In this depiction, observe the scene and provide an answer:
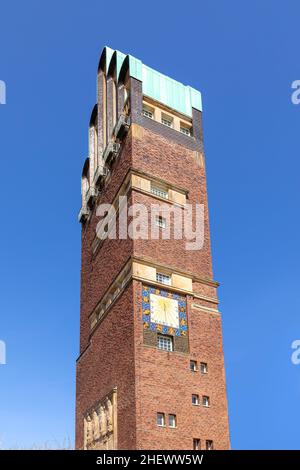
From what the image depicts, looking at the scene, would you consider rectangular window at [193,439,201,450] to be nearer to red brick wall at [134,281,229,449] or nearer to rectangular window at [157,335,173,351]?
red brick wall at [134,281,229,449]

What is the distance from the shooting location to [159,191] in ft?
133

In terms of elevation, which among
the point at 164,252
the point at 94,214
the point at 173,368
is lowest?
the point at 173,368

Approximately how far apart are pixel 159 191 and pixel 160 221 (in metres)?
2.46

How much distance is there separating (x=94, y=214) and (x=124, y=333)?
13.8m

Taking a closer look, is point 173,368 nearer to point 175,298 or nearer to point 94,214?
point 175,298

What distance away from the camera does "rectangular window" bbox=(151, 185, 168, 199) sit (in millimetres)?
40094

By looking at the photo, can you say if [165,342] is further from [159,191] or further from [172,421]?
[159,191]

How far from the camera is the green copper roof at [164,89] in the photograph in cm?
4372

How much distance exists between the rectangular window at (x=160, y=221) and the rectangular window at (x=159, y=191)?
5.53 ft

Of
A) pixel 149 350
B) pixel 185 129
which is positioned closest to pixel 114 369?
pixel 149 350

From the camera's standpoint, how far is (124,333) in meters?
35.6

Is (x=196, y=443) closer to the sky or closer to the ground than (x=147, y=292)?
closer to the ground

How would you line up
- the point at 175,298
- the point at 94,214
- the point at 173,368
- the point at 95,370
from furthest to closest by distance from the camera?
the point at 94,214 < the point at 95,370 < the point at 175,298 < the point at 173,368
